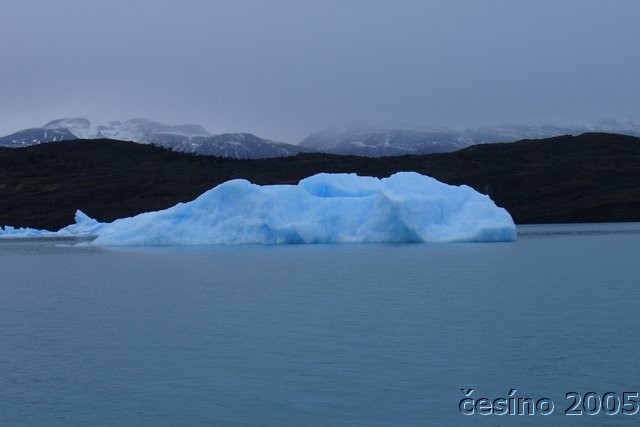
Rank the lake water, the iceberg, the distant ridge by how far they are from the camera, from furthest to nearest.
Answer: the distant ridge, the iceberg, the lake water

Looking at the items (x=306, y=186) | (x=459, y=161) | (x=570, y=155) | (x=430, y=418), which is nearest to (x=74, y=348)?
(x=430, y=418)

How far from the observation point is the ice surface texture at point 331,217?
119ft

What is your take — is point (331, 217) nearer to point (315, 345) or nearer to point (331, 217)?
point (331, 217)

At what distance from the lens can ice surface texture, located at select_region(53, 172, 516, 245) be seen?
Answer: 119ft

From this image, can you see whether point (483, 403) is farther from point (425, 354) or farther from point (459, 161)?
point (459, 161)

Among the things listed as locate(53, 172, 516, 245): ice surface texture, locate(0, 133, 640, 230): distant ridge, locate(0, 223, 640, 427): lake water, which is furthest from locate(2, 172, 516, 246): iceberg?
locate(0, 133, 640, 230): distant ridge

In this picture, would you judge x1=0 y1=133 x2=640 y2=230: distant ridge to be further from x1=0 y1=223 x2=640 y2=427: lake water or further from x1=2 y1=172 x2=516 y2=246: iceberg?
x1=0 y1=223 x2=640 y2=427: lake water

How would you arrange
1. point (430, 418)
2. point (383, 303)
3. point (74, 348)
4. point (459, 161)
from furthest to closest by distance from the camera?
point (459, 161) → point (383, 303) → point (74, 348) → point (430, 418)

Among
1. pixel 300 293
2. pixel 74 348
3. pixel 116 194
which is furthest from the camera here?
pixel 116 194

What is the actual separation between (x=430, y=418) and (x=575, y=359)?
332cm

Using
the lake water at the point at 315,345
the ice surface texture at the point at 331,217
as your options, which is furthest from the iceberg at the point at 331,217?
the lake water at the point at 315,345

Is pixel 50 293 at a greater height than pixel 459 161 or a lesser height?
lesser

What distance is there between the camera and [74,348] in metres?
12.6

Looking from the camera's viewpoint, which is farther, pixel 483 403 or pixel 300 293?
pixel 300 293
